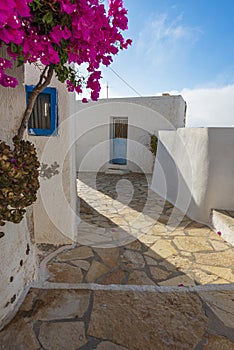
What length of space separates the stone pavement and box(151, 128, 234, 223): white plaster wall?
1.37 ft

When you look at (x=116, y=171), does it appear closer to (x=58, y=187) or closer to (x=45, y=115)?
(x=58, y=187)

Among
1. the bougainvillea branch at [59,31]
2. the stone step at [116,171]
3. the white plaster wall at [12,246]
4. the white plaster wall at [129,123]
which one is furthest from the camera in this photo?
the stone step at [116,171]

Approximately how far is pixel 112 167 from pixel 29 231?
7855mm

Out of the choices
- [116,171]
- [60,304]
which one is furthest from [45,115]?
[116,171]

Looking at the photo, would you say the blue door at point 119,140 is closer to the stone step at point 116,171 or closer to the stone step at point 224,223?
the stone step at point 116,171

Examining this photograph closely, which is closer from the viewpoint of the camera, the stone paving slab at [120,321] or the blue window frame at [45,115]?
the stone paving slab at [120,321]

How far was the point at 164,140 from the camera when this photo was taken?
6488mm

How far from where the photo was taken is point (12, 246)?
170 centimetres

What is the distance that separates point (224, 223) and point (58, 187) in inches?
110

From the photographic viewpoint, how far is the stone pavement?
153cm

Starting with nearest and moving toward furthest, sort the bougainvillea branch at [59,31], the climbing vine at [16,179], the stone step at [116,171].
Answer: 1. the bougainvillea branch at [59,31]
2. the climbing vine at [16,179]
3. the stone step at [116,171]

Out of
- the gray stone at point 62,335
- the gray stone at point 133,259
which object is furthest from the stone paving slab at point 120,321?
the gray stone at point 133,259

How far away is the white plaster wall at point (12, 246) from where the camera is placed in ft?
5.17

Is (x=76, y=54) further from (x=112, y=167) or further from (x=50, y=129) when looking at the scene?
(x=112, y=167)
